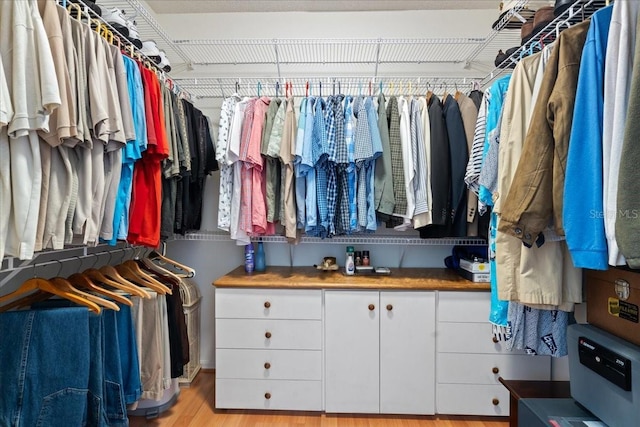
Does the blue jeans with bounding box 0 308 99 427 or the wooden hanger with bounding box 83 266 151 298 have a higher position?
the wooden hanger with bounding box 83 266 151 298

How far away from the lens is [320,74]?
241cm

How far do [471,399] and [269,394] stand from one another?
3.93ft

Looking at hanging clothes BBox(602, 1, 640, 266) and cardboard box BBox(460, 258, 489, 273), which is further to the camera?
cardboard box BBox(460, 258, 489, 273)

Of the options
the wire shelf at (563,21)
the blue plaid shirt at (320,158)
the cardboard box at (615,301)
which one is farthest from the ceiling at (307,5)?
the cardboard box at (615,301)

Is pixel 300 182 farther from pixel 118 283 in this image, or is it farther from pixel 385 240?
pixel 118 283

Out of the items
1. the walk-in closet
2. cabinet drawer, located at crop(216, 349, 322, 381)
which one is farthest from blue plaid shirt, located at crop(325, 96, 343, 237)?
cabinet drawer, located at crop(216, 349, 322, 381)

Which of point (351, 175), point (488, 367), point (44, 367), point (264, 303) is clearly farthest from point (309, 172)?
point (488, 367)

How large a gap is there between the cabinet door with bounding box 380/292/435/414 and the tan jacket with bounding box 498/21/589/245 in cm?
98

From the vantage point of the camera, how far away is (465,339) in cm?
183

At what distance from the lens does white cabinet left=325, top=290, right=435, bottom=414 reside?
72.2 inches

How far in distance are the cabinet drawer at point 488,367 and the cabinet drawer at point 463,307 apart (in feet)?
0.72

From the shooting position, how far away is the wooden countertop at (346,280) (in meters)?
1.83

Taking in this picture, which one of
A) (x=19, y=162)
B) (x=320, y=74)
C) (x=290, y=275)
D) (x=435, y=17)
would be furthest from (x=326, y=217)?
(x=435, y=17)

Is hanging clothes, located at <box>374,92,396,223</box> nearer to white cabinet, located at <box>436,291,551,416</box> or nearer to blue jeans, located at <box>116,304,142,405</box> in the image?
white cabinet, located at <box>436,291,551,416</box>
